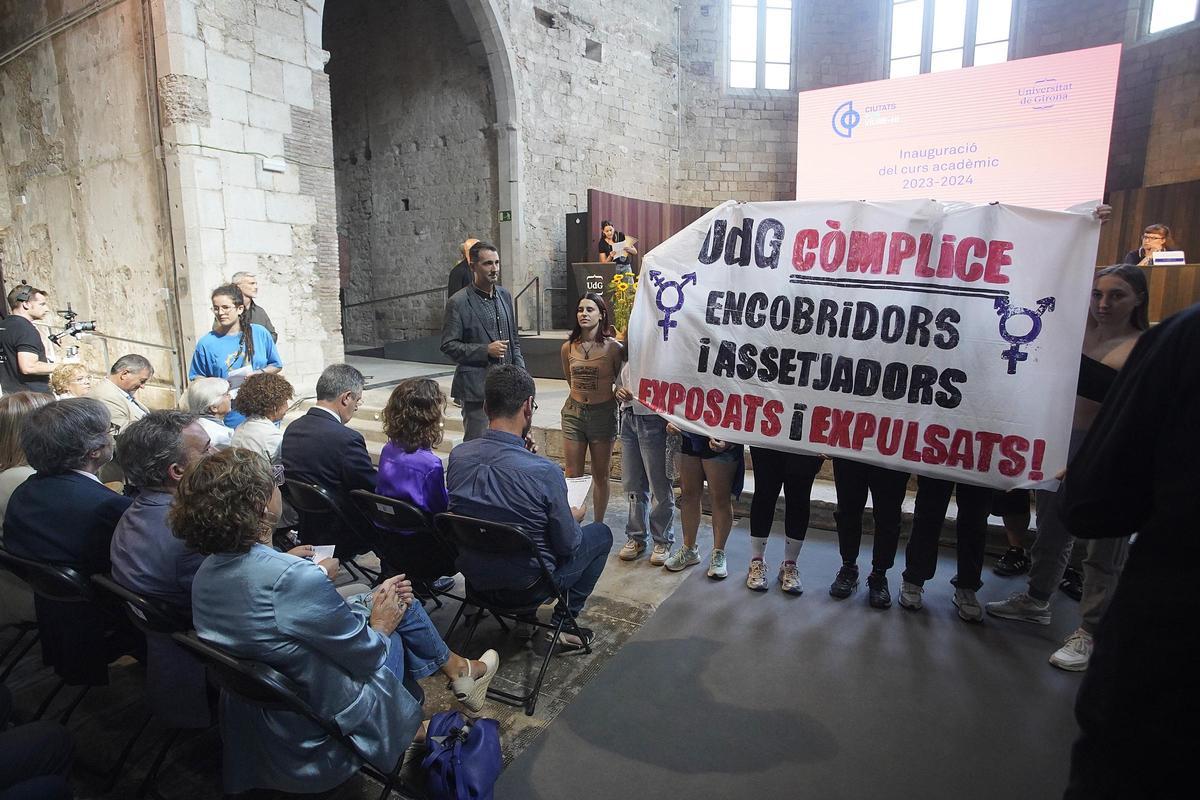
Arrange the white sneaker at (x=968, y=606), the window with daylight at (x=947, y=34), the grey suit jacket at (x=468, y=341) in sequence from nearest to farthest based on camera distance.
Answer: the white sneaker at (x=968, y=606), the grey suit jacket at (x=468, y=341), the window with daylight at (x=947, y=34)

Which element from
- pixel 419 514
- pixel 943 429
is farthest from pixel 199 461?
pixel 943 429

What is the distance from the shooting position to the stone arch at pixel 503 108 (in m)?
Result: 9.62

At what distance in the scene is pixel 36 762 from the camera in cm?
157

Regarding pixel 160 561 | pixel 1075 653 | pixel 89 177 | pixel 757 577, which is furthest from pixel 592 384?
pixel 89 177

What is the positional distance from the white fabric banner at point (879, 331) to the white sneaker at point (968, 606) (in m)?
0.64

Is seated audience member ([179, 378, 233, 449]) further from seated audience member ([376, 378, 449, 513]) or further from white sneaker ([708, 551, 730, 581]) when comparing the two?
white sneaker ([708, 551, 730, 581])

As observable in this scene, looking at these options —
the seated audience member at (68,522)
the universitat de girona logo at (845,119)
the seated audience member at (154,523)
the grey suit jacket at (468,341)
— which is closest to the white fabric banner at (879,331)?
the grey suit jacket at (468,341)

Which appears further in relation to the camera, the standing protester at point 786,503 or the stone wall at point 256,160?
the stone wall at point 256,160

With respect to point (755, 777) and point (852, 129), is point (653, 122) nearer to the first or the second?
point (852, 129)

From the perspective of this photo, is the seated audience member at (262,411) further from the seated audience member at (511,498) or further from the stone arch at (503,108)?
the stone arch at (503,108)

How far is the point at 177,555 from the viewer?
1.85m

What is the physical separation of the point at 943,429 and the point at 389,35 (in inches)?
469

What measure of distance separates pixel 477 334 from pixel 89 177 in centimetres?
590

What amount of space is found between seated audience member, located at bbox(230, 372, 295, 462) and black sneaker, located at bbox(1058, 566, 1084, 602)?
12.5 feet
